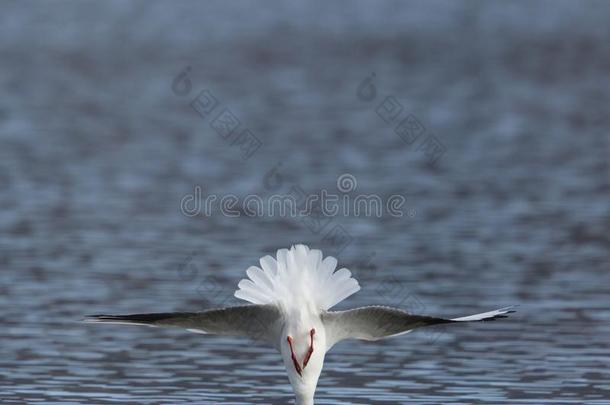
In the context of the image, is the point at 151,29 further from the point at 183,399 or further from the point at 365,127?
the point at 183,399

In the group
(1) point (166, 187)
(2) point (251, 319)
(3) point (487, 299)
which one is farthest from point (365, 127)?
(2) point (251, 319)

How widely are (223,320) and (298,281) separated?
0.63 metres

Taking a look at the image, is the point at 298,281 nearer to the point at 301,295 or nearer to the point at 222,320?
the point at 301,295

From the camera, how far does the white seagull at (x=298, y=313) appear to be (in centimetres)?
1105

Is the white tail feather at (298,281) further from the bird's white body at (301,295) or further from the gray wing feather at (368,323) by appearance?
the gray wing feather at (368,323)

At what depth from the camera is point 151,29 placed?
70.2m

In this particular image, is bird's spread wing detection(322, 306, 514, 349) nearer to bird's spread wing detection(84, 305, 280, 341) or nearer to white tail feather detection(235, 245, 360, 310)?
white tail feather detection(235, 245, 360, 310)

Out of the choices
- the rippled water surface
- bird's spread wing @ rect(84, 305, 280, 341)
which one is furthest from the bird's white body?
the rippled water surface

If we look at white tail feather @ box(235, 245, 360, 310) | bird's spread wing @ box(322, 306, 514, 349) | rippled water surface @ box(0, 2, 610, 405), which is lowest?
bird's spread wing @ box(322, 306, 514, 349)

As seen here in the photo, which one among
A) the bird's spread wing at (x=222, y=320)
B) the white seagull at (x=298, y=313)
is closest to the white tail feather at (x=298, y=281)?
the white seagull at (x=298, y=313)

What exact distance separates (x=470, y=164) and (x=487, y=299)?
41.1 feet

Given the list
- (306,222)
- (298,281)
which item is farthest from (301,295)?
(306,222)

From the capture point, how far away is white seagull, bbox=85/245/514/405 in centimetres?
1105

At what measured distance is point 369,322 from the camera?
37.4 ft
